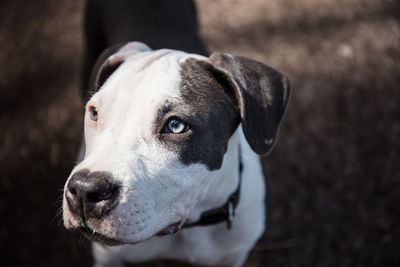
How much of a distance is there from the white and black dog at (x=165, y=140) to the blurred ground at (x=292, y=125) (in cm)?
164

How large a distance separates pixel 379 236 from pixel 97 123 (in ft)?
9.44

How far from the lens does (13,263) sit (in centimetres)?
374

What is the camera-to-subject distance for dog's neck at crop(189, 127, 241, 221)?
2.36 metres

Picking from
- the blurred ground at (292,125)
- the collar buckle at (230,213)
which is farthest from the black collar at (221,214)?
the blurred ground at (292,125)

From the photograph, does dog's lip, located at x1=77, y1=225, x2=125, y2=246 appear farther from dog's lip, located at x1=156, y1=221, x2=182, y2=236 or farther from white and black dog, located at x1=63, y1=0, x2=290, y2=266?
dog's lip, located at x1=156, y1=221, x2=182, y2=236

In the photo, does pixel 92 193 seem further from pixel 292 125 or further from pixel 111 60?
pixel 292 125

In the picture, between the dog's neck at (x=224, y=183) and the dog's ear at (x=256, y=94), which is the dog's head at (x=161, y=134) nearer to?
the dog's ear at (x=256, y=94)

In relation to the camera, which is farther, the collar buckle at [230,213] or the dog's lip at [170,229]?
the collar buckle at [230,213]

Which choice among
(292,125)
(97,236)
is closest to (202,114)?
(97,236)

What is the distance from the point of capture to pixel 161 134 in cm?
203

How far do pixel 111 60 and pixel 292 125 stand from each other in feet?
8.11

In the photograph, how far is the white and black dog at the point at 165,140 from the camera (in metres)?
1.86

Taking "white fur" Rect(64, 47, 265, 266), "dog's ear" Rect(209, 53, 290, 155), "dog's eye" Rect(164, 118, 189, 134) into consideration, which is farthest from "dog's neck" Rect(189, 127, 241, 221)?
"dog's eye" Rect(164, 118, 189, 134)

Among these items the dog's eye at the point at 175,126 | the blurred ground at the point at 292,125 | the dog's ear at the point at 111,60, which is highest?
the dog's ear at the point at 111,60
